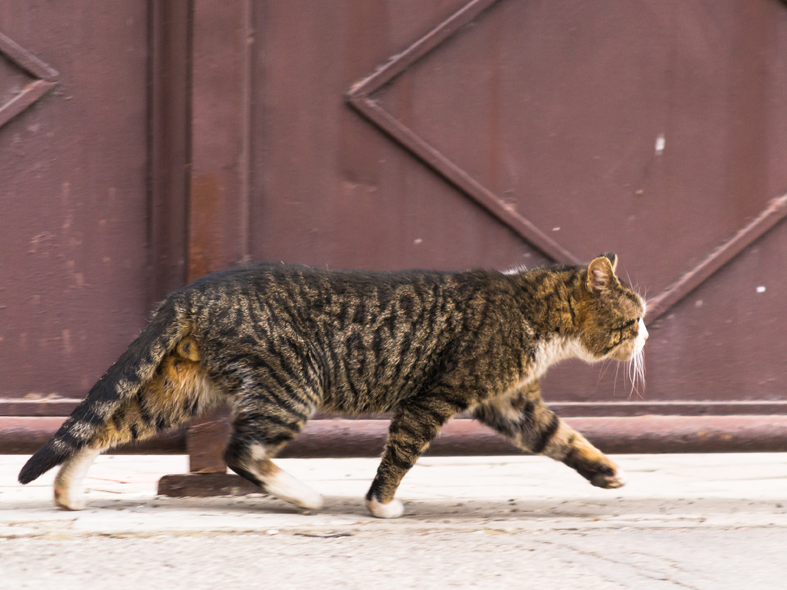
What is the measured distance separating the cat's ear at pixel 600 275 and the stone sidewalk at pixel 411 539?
34.3 inches

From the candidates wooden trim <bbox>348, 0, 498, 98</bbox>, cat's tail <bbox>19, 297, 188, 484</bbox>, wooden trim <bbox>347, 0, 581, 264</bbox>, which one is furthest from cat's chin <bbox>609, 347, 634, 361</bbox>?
cat's tail <bbox>19, 297, 188, 484</bbox>

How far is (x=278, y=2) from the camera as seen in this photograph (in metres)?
3.77

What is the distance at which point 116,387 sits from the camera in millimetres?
3172

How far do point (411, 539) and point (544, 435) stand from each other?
107cm

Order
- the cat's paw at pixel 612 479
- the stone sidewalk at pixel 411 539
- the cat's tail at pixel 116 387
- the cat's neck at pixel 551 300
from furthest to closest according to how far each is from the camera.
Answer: the cat's paw at pixel 612 479 → the cat's neck at pixel 551 300 → the cat's tail at pixel 116 387 → the stone sidewalk at pixel 411 539

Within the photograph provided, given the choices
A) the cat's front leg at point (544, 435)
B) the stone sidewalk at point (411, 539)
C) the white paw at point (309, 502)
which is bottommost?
the stone sidewalk at point (411, 539)

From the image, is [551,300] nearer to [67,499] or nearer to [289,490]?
[289,490]

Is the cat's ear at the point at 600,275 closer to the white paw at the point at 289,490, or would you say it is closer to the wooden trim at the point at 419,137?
the wooden trim at the point at 419,137

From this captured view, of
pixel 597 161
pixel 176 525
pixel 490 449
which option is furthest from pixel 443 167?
pixel 176 525

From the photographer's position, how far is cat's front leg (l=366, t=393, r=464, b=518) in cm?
333

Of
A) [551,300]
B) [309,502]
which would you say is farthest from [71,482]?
[551,300]

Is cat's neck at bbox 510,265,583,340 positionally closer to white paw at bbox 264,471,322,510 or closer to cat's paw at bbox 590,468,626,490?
cat's paw at bbox 590,468,626,490

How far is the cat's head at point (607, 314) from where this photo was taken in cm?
366

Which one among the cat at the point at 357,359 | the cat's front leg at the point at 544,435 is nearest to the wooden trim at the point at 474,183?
the cat at the point at 357,359
